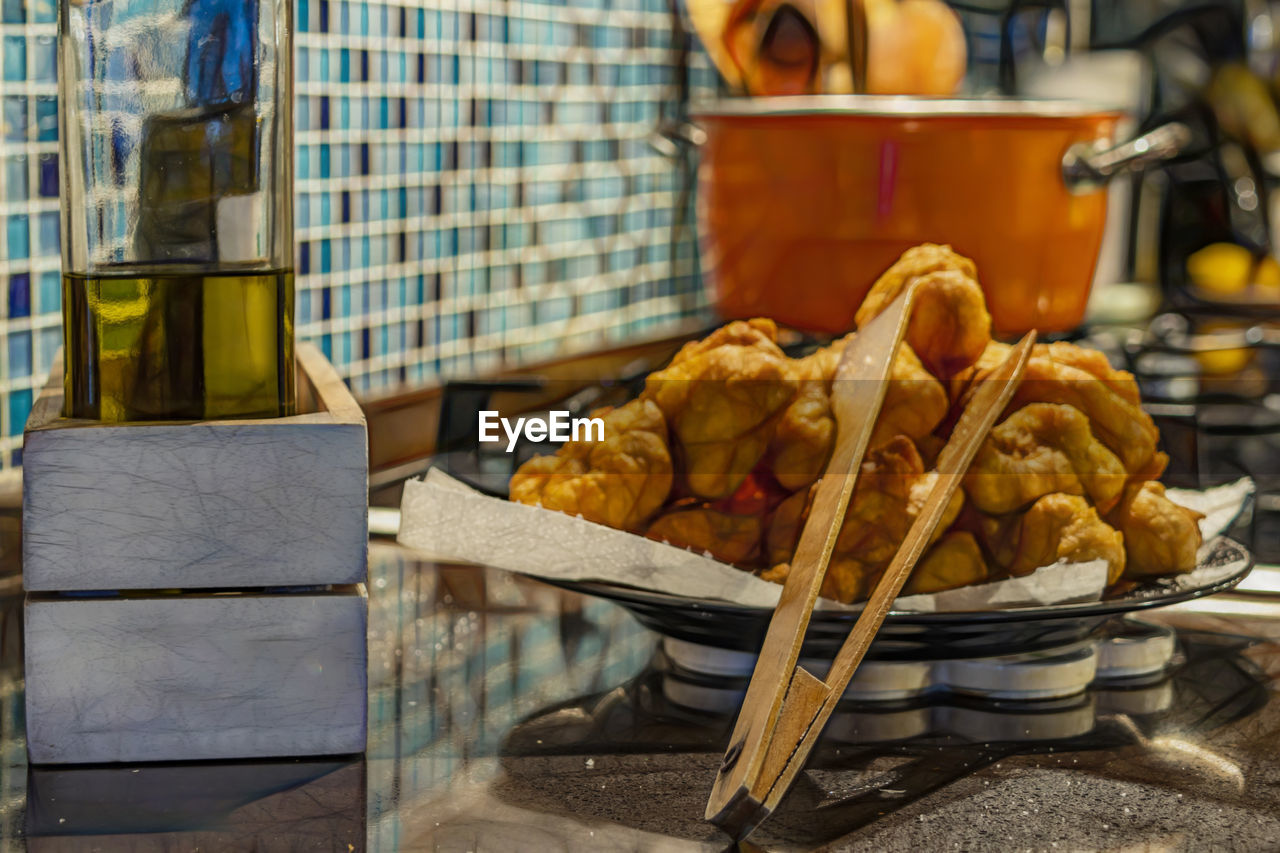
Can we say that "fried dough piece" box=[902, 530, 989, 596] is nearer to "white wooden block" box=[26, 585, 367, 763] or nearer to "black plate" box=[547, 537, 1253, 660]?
"black plate" box=[547, 537, 1253, 660]

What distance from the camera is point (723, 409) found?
1.37ft

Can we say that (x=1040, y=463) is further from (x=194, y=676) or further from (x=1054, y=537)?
(x=194, y=676)

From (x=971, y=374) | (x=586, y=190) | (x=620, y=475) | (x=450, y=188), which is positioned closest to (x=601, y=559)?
(x=620, y=475)

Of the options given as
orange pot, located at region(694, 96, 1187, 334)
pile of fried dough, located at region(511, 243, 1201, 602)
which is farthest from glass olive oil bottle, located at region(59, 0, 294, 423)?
orange pot, located at region(694, 96, 1187, 334)

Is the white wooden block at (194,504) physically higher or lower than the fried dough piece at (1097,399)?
lower

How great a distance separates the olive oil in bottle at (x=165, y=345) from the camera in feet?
1.18

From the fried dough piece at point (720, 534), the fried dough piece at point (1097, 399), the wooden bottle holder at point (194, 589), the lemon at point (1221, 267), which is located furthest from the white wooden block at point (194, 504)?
the lemon at point (1221, 267)

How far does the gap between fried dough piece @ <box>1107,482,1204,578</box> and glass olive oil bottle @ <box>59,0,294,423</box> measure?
252 mm

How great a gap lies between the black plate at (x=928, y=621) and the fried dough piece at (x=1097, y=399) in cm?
4

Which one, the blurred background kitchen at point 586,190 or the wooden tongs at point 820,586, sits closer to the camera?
the wooden tongs at point 820,586

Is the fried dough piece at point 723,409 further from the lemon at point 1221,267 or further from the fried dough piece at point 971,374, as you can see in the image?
the lemon at point 1221,267

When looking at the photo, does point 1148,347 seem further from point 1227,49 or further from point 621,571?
point 1227,49

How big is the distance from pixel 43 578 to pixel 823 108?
0.42 m

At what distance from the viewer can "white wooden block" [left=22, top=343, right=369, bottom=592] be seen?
349 millimetres
